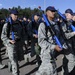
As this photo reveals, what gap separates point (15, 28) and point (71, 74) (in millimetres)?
1901

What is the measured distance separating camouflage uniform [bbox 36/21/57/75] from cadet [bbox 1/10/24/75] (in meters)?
1.85

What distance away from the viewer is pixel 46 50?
4.71 meters

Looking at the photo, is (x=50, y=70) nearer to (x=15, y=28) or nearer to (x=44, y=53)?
(x=44, y=53)

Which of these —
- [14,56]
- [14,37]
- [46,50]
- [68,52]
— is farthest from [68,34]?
[14,56]

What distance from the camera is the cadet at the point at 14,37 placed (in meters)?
6.46

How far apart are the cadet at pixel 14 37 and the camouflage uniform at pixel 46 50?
1847 millimetres

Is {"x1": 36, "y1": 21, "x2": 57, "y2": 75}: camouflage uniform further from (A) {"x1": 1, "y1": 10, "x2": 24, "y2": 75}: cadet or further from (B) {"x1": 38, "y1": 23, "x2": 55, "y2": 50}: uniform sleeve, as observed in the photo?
(A) {"x1": 1, "y1": 10, "x2": 24, "y2": 75}: cadet

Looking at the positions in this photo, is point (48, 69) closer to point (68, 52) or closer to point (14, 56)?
point (68, 52)

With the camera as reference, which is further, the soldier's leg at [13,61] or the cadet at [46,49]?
the soldier's leg at [13,61]

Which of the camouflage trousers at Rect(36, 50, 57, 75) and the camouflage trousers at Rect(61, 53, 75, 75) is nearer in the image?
the camouflage trousers at Rect(36, 50, 57, 75)

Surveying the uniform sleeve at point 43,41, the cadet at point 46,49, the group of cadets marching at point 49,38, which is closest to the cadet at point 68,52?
the group of cadets marching at point 49,38

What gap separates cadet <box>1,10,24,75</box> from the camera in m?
6.46

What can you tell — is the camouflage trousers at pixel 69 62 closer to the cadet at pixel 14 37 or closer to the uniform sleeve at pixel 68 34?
the uniform sleeve at pixel 68 34

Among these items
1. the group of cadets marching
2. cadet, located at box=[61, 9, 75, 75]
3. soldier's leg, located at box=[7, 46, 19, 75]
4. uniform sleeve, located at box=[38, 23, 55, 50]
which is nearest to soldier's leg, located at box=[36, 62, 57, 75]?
the group of cadets marching
